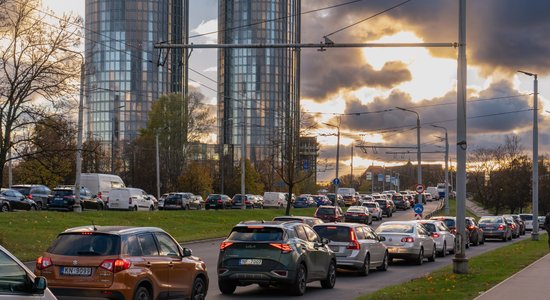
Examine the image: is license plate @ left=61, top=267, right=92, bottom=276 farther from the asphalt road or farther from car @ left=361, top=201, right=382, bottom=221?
car @ left=361, top=201, right=382, bottom=221

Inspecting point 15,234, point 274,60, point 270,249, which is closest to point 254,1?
point 274,60

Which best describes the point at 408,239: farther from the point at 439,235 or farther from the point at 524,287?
the point at 524,287

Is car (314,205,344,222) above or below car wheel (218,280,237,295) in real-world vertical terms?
below

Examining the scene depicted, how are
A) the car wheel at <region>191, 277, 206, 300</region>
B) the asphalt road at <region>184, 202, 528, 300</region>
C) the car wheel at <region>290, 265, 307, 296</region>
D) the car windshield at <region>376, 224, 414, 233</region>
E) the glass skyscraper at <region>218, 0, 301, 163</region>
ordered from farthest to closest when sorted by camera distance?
1. the glass skyscraper at <region>218, 0, 301, 163</region>
2. the car windshield at <region>376, 224, 414, 233</region>
3. the asphalt road at <region>184, 202, 528, 300</region>
4. the car wheel at <region>290, 265, 307, 296</region>
5. the car wheel at <region>191, 277, 206, 300</region>

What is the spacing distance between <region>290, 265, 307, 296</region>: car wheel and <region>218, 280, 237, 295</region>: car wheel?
4.26 ft

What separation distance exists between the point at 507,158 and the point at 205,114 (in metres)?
40.2

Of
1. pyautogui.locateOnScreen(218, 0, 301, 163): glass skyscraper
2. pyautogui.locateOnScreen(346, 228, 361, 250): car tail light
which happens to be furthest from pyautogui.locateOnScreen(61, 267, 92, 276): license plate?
pyautogui.locateOnScreen(218, 0, 301, 163): glass skyscraper

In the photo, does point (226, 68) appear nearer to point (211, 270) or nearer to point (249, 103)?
point (249, 103)

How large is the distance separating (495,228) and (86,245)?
124 feet

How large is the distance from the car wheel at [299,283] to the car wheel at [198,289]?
272cm

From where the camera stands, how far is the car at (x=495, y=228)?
46938 millimetres

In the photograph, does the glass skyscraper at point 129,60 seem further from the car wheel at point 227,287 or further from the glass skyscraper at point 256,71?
the car wheel at point 227,287

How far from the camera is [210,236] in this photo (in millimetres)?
41656

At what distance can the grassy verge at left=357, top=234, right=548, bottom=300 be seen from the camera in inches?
627
